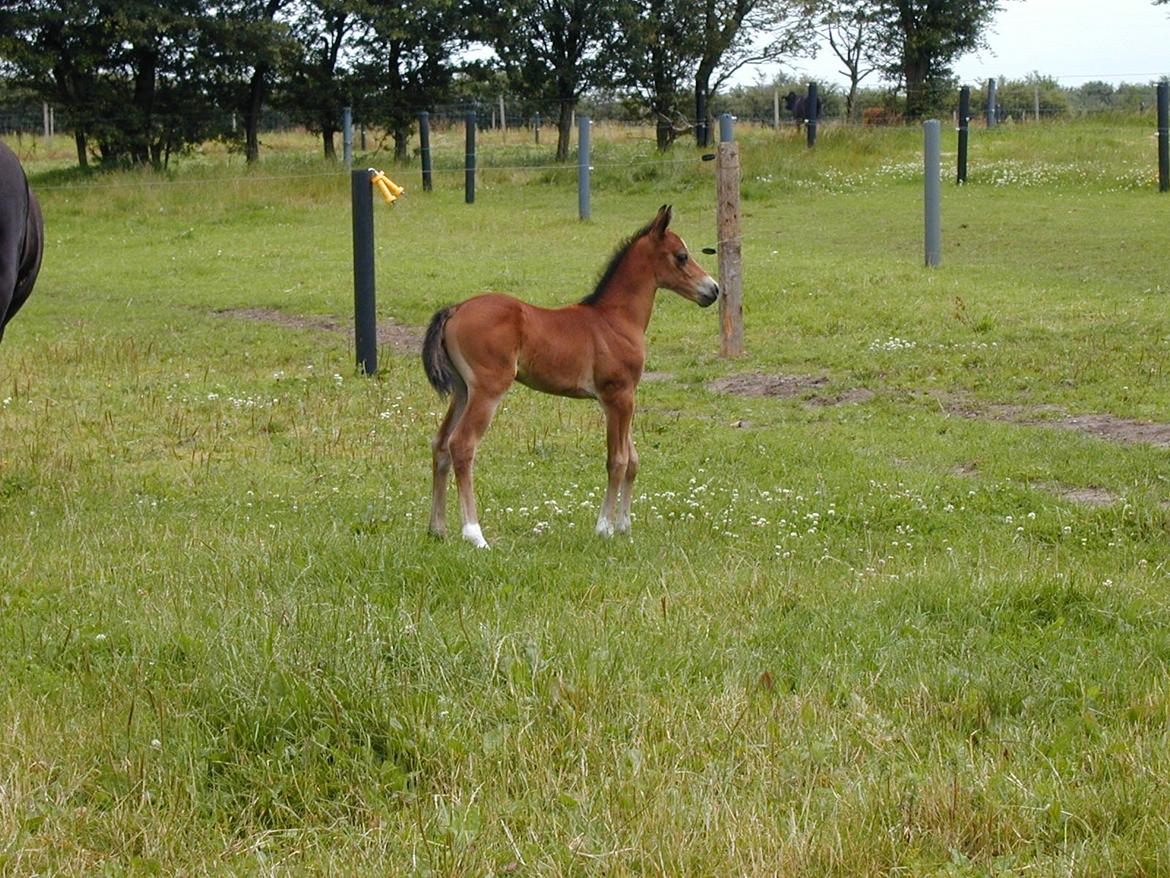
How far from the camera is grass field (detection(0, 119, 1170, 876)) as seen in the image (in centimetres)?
364

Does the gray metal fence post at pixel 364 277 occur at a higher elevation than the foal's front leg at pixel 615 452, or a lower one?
→ higher

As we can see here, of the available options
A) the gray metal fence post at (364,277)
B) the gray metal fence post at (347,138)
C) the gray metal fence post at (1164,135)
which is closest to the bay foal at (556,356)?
the gray metal fence post at (364,277)

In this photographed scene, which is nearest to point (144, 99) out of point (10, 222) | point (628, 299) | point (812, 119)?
point (812, 119)

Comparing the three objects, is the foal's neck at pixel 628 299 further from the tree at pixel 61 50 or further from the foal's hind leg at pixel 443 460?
the tree at pixel 61 50

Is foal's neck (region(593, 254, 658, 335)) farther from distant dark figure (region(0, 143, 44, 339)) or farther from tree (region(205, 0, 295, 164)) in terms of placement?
tree (region(205, 0, 295, 164))

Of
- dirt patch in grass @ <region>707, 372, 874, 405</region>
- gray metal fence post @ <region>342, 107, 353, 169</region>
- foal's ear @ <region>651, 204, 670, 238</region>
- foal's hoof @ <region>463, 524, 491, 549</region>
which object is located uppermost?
gray metal fence post @ <region>342, 107, 353, 169</region>

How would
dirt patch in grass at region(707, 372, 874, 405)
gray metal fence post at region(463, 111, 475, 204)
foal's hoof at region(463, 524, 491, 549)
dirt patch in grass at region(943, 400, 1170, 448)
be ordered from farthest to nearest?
gray metal fence post at region(463, 111, 475, 204) → dirt patch in grass at region(707, 372, 874, 405) → dirt patch in grass at region(943, 400, 1170, 448) → foal's hoof at region(463, 524, 491, 549)

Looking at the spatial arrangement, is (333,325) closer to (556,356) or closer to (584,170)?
(556,356)

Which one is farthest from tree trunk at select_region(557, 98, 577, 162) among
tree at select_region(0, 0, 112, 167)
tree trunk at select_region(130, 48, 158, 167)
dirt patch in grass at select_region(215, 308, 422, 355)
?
dirt patch in grass at select_region(215, 308, 422, 355)

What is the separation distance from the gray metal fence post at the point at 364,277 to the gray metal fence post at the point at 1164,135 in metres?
17.1

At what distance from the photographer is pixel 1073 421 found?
1026 cm

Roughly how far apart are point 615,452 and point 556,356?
596 millimetres

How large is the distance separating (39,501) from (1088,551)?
562 centimetres

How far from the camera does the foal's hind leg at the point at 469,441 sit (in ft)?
23.0
